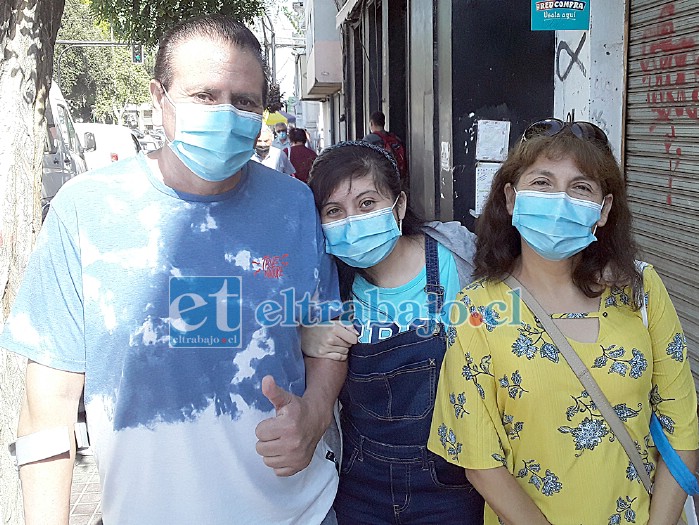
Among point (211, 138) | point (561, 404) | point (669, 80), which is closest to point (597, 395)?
point (561, 404)

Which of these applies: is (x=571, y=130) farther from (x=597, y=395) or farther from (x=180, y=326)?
(x=180, y=326)

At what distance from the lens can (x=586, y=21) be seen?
13.8ft

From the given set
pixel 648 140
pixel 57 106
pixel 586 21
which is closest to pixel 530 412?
pixel 648 140

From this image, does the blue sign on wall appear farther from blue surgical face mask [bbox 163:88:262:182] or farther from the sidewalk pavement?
the sidewalk pavement

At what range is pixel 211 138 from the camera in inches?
71.1

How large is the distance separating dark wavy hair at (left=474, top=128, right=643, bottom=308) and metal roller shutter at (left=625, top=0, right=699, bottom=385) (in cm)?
182

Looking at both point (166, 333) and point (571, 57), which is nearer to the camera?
point (166, 333)

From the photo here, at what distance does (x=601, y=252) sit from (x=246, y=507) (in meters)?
1.24

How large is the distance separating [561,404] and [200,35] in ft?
4.35

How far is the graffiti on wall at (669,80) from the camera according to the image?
3734 mm

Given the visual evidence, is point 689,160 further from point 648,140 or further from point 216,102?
point 216,102

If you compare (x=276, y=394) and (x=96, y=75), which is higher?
(x=96, y=75)

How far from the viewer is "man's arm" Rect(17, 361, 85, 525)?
1646 millimetres

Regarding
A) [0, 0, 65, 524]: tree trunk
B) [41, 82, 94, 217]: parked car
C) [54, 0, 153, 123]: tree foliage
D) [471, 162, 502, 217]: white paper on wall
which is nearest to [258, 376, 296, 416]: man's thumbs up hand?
[0, 0, 65, 524]: tree trunk
